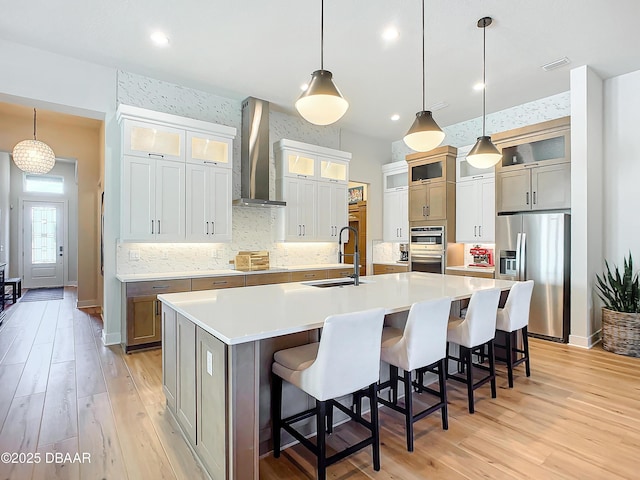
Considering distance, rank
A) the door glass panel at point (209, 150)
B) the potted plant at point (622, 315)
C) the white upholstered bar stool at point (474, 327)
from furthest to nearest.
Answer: the door glass panel at point (209, 150)
the potted plant at point (622, 315)
the white upholstered bar stool at point (474, 327)

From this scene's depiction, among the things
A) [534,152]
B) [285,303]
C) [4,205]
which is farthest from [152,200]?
[4,205]

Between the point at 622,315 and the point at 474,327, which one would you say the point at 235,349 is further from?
the point at 622,315

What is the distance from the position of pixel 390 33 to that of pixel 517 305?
9.28 ft

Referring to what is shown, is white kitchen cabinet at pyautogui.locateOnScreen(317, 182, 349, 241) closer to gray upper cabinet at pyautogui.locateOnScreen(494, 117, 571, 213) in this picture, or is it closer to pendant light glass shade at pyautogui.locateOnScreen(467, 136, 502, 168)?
gray upper cabinet at pyautogui.locateOnScreen(494, 117, 571, 213)

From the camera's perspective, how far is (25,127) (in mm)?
6113

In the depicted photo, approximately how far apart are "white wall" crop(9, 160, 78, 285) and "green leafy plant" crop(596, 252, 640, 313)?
1073 cm

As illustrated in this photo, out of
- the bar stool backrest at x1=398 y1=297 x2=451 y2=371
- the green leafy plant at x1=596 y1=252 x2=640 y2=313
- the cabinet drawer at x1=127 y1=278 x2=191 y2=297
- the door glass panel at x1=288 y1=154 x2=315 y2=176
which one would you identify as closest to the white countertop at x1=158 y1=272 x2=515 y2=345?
the bar stool backrest at x1=398 y1=297 x2=451 y2=371

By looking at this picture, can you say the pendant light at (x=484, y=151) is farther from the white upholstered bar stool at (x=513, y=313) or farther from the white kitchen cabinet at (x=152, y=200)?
the white kitchen cabinet at (x=152, y=200)

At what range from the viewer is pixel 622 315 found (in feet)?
12.9

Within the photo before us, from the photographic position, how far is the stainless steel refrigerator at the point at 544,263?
14.2ft

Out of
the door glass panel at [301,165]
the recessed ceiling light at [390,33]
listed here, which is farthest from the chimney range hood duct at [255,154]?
the recessed ceiling light at [390,33]

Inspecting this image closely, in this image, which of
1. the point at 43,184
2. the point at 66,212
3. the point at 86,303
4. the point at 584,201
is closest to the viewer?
the point at 584,201

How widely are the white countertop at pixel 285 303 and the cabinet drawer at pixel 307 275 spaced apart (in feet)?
6.68

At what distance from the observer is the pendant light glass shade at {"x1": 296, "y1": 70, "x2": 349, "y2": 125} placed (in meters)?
2.30
